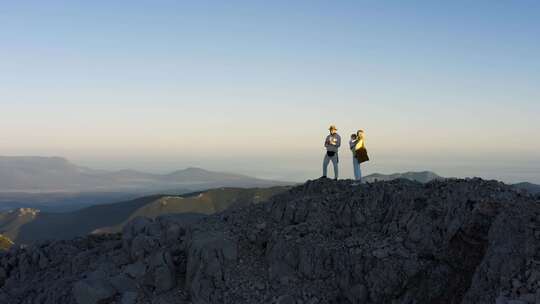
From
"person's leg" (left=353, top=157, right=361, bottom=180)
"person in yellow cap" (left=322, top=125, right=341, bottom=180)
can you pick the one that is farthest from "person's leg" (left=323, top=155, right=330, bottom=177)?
"person's leg" (left=353, top=157, right=361, bottom=180)

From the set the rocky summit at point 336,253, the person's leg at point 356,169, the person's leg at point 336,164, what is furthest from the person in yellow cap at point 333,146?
the rocky summit at point 336,253

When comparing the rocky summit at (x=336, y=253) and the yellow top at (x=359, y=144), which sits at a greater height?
the yellow top at (x=359, y=144)

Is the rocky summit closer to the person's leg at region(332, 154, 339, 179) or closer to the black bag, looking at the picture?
the person's leg at region(332, 154, 339, 179)

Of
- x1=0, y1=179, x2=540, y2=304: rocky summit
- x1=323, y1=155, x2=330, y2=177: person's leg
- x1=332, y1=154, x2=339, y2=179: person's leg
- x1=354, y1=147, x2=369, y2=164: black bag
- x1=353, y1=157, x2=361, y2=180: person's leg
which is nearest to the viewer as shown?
x1=0, y1=179, x2=540, y2=304: rocky summit

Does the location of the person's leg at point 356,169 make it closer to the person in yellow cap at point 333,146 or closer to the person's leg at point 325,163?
the person in yellow cap at point 333,146

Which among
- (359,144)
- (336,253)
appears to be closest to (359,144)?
(359,144)

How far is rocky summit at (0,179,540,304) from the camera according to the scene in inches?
624

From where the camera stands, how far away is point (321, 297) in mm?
18484

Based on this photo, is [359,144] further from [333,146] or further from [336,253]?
[336,253]

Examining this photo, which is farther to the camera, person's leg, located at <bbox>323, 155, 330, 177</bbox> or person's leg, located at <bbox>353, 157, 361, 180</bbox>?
person's leg, located at <bbox>323, 155, 330, 177</bbox>

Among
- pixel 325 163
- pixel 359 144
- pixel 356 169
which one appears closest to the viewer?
pixel 356 169

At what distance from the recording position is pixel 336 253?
19188 mm

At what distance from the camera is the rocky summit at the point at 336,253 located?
52.0 ft

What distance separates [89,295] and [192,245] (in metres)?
4.56
